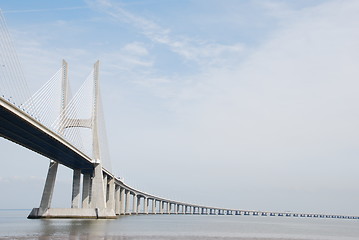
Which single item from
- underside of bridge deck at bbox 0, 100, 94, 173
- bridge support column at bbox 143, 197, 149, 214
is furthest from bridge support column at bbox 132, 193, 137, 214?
underside of bridge deck at bbox 0, 100, 94, 173

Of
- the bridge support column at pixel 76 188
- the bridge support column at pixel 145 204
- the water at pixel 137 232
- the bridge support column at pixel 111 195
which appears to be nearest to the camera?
Answer: the water at pixel 137 232

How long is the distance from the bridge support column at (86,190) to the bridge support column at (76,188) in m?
2.39

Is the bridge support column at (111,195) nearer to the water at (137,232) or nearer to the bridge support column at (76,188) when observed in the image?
the bridge support column at (76,188)

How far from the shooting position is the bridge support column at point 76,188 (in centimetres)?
6956

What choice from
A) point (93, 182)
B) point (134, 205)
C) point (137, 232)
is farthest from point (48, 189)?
point (134, 205)

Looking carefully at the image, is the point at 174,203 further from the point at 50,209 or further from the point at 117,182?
the point at 50,209

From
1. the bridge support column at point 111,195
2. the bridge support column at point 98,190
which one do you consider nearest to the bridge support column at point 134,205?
the bridge support column at point 111,195

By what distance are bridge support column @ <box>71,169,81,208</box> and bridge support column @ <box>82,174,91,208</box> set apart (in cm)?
239

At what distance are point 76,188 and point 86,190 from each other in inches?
160

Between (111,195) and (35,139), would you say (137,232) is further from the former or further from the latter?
(111,195)

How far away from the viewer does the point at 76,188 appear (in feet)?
233

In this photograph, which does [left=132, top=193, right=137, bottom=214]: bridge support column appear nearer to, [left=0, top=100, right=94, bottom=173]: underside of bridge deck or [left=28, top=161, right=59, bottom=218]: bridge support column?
[left=28, top=161, right=59, bottom=218]: bridge support column

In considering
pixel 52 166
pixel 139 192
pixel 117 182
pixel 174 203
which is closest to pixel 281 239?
pixel 52 166

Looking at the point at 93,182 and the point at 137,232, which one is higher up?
the point at 93,182
